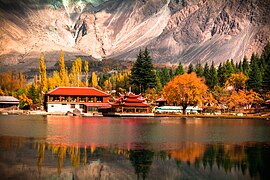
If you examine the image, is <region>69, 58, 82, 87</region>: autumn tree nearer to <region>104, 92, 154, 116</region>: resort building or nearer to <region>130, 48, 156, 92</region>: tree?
<region>130, 48, 156, 92</region>: tree

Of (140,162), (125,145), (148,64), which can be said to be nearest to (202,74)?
(148,64)

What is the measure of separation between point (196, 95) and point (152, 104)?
79.7ft

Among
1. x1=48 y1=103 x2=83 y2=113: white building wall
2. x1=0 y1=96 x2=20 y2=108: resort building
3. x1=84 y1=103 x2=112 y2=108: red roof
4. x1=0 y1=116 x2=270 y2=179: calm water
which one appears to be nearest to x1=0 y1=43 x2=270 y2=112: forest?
x1=0 y1=96 x2=20 y2=108: resort building

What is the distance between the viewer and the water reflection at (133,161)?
23.9 metres

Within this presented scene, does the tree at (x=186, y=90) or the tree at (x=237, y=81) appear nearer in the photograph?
the tree at (x=186, y=90)

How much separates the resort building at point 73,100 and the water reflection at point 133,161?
6808cm

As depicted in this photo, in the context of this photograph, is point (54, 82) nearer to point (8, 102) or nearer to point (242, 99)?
point (8, 102)

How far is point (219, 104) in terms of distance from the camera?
340ft

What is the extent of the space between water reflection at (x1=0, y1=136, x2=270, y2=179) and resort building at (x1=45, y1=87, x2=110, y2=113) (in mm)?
68081

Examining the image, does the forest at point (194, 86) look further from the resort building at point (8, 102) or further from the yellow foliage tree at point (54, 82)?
the resort building at point (8, 102)

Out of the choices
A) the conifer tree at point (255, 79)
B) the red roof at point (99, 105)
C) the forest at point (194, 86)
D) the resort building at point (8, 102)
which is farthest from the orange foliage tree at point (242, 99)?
the resort building at point (8, 102)

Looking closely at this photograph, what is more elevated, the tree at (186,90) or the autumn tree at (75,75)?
the autumn tree at (75,75)

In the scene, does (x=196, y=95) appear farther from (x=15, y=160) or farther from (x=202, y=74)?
(x=15, y=160)

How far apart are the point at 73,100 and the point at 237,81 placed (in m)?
39.0
